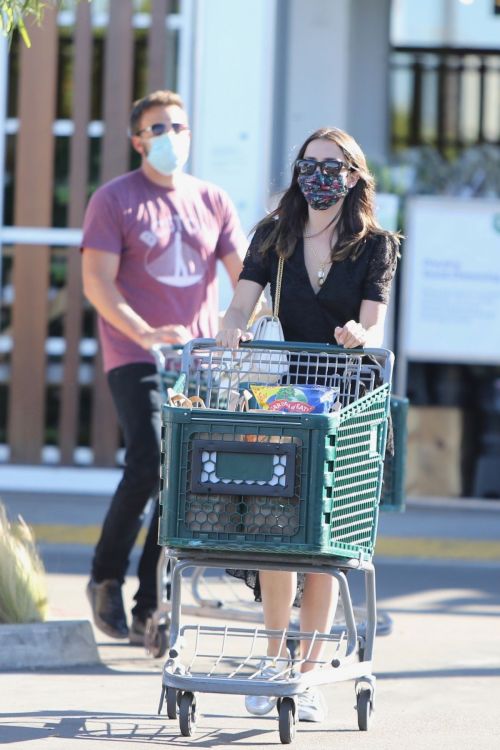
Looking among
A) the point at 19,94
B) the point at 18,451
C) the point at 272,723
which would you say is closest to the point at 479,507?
the point at 18,451

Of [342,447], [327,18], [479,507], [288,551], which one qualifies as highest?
[327,18]

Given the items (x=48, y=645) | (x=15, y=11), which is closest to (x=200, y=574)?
(x=48, y=645)

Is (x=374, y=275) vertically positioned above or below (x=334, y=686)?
above

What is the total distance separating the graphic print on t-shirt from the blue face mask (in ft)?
0.70

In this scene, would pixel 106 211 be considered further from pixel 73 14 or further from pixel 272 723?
pixel 73 14

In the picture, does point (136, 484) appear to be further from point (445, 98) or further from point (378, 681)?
point (445, 98)

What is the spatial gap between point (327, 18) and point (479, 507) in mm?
3760

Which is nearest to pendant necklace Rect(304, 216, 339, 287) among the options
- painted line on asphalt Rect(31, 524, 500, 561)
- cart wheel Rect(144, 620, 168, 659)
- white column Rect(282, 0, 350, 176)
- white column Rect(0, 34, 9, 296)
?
cart wheel Rect(144, 620, 168, 659)

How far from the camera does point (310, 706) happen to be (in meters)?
5.16

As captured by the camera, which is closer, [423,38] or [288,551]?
[288,551]

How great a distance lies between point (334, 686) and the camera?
5965mm

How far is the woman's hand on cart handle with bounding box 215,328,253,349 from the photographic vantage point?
16.5 feet

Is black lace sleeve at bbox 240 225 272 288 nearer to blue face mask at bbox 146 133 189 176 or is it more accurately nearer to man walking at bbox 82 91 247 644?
man walking at bbox 82 91 247 644

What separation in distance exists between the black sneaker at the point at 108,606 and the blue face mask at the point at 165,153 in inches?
66.7
